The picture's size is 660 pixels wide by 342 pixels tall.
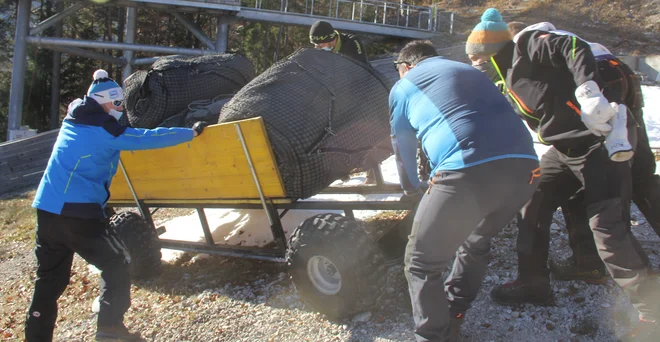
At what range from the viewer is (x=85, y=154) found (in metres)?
3.76

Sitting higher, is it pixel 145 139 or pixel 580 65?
pixel 580 65

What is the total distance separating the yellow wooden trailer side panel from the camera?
390cm

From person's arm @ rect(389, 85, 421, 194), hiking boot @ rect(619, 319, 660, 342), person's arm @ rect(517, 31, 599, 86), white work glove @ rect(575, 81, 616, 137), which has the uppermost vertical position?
person's arm @ rect(517, 31, 599, 86)

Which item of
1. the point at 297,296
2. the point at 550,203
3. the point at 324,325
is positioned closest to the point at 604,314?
the point at 550,203

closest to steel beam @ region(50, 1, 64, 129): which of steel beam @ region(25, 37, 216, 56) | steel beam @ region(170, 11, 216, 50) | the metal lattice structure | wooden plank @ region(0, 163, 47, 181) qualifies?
the metal lattice structure

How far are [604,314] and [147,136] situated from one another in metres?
3.35

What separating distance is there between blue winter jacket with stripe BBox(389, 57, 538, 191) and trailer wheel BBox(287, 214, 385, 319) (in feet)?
3.44

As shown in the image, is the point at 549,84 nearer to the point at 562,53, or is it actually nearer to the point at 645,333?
the point at 562,53

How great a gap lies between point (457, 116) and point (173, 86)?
10.8 ft

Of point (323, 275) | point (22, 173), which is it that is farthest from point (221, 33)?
point (323, 275)

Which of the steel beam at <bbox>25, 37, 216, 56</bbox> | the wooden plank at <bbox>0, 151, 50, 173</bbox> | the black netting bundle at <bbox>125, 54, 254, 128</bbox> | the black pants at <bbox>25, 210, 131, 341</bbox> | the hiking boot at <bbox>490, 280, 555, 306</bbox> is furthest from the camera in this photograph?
the steel beam at <bbox>25, 37, 216, 56</bbox>

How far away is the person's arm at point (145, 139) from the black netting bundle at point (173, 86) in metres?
1.18

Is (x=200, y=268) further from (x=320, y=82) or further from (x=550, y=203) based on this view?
(x=550, y=203)

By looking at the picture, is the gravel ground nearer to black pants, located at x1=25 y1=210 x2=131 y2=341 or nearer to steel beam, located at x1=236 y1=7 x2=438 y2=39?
black pants, located at x1=25 y1=210 x2=131 y2=341
